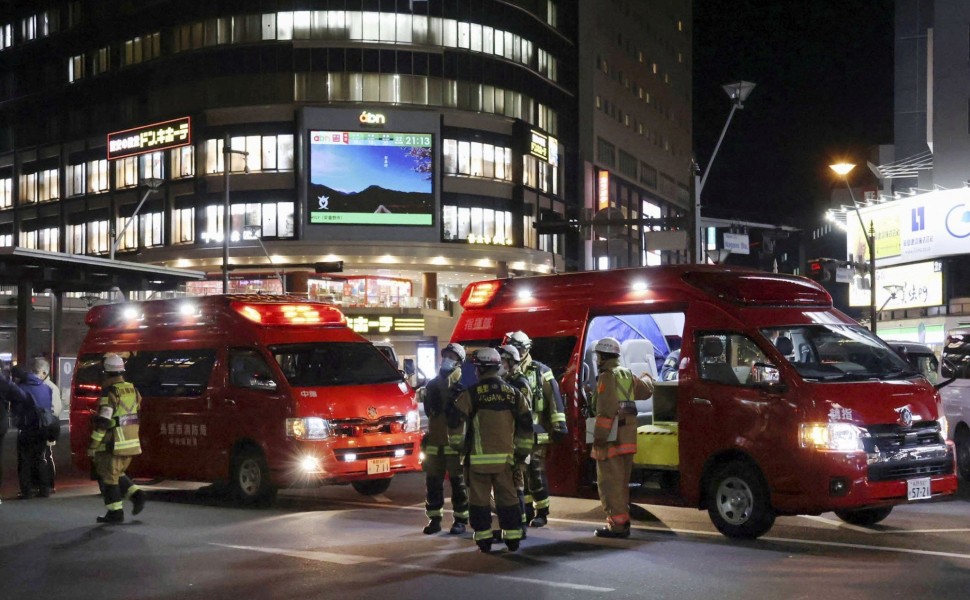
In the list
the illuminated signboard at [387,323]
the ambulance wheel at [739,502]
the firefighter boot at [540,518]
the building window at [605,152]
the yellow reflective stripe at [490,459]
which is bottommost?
the firefighter boot at [540,518]

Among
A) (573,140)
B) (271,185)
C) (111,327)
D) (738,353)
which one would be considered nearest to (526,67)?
(573,140)

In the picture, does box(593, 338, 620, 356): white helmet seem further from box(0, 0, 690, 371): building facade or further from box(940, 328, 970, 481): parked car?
box(0, 0, 690, 371): building facade

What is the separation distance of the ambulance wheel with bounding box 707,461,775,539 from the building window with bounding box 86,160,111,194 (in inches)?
2741

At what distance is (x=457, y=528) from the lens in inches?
448

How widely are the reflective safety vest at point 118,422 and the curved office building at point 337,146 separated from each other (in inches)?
2001

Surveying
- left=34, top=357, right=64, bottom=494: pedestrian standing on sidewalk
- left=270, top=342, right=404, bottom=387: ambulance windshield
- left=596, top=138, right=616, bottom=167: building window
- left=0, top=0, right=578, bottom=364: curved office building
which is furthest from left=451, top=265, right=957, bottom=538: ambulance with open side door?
left=596, top=138, right=616, bottom=167: building window

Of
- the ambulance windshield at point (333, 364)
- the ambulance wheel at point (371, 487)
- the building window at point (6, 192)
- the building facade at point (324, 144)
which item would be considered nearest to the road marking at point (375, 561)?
the ambulance windshield at point (333, 364)

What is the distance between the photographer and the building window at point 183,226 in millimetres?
68438

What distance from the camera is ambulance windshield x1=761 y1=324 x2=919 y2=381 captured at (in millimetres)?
10867

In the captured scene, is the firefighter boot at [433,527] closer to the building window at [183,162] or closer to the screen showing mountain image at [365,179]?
the screen showing mountain image at [365,179]

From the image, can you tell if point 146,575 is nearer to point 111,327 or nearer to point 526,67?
point 111,327

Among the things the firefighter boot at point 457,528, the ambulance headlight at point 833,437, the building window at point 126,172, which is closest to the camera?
the ambulance headlight at point 833,437

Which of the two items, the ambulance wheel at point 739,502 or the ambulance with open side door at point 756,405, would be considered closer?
the ambulance with open side door at point 756,405

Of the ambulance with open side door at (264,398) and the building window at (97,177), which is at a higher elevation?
the building window at (97,177)
